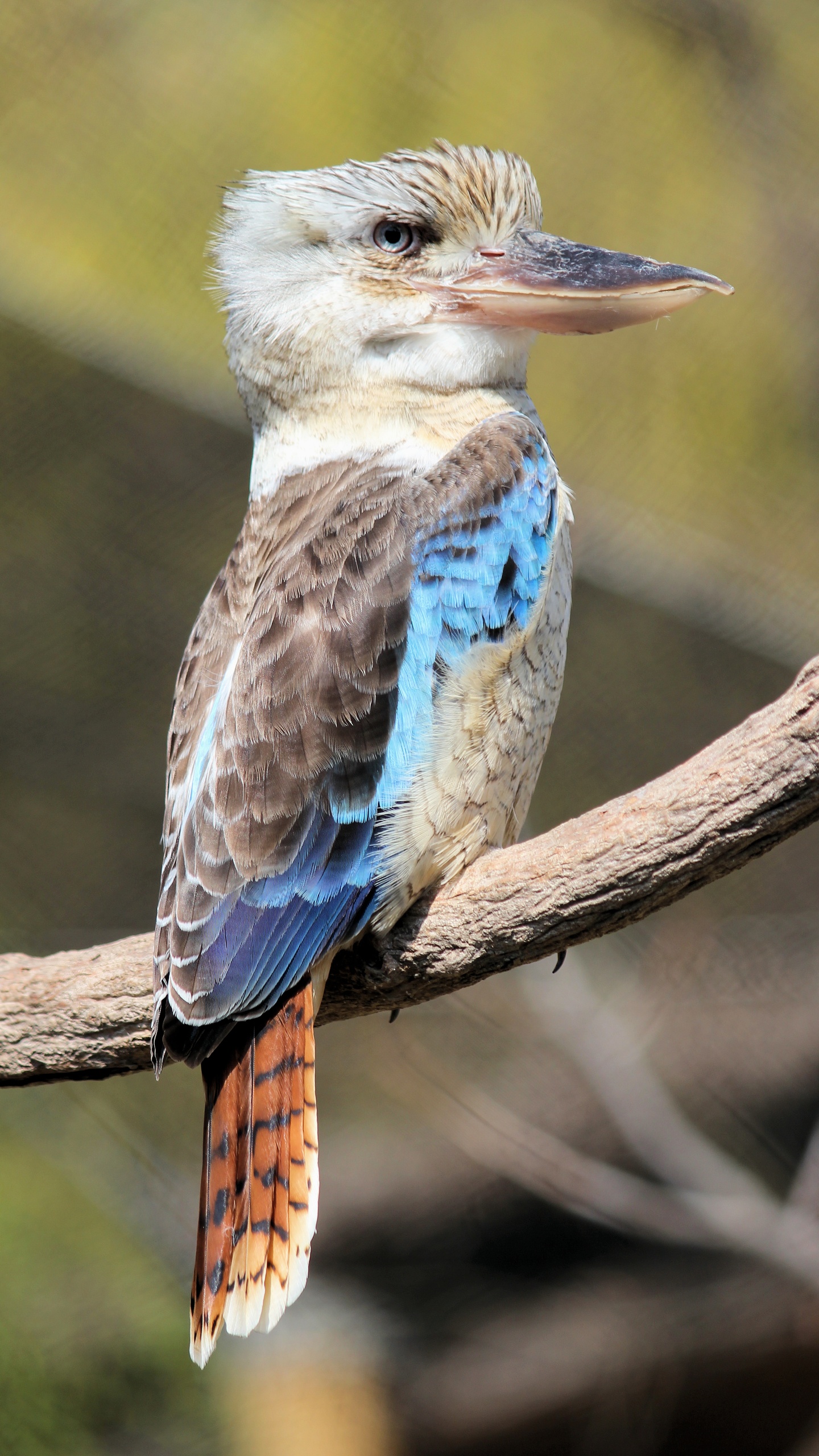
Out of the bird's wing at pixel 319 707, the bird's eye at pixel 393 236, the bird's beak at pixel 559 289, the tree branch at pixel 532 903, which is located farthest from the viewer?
the bird's eye at pixel 393 236

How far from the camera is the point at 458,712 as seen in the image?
4.80 ft

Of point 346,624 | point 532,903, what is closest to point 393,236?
point 346,624

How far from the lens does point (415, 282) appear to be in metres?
1.70

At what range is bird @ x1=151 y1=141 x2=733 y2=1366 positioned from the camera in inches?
53.8

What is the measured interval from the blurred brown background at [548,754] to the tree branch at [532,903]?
3.37ft

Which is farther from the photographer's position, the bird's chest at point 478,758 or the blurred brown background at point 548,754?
the blurred brown background at point 548,754

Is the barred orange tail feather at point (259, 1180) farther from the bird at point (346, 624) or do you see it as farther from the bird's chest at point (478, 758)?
the bird's chest at point (478, 758)

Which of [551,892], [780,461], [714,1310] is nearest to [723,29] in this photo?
[780,461]

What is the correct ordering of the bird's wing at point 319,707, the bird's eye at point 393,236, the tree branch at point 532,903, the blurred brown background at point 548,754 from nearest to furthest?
1. the tree branch at point 532,903
2. the bird's wing at point 319,707
3. the bird's eye at point 393,236
4. the blurred brown background at point 548,754

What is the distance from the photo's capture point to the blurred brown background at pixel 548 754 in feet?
8.31

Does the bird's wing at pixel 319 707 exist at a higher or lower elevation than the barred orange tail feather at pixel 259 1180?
higher

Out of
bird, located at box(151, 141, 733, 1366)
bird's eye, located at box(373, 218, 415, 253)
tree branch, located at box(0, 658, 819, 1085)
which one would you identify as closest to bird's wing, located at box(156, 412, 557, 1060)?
bird, located at box(151, 141, 733, 1366)

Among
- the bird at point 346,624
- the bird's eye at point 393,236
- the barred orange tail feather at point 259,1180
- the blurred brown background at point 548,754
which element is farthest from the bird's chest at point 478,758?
the blurred brown background at point 548,754

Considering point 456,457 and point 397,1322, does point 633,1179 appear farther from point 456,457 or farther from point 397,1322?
point 456,457
